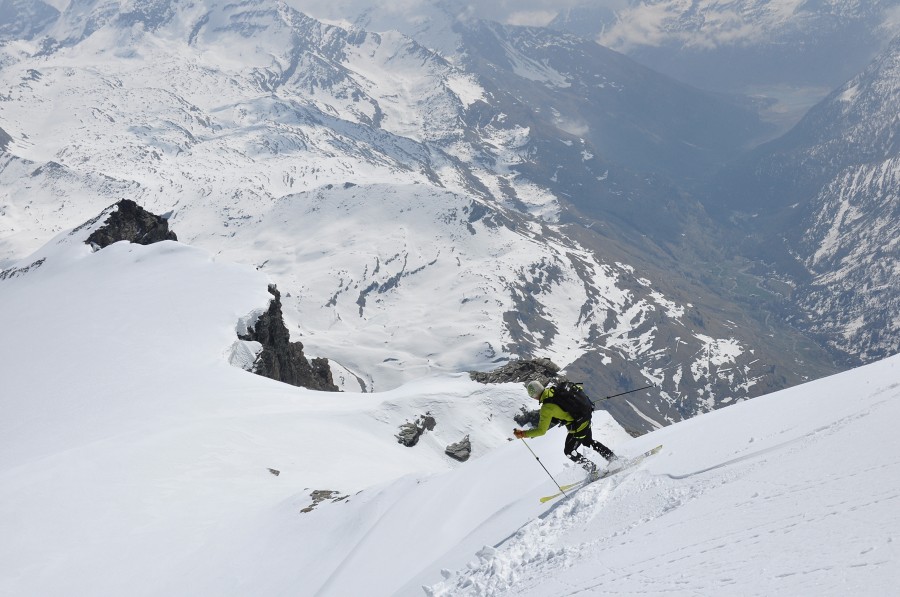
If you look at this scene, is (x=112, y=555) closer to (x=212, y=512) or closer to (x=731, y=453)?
(x=212, y=512)

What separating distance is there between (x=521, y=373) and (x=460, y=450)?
1335cm

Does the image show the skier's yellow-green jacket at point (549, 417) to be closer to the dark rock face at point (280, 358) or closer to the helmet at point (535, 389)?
the helmet at point (535, 389)

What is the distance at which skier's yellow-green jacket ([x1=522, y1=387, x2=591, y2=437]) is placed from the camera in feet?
45.8

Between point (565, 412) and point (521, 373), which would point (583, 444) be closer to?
point (565, 412)

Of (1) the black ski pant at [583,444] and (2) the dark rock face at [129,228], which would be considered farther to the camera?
(2) the dark rock face at [129,228]

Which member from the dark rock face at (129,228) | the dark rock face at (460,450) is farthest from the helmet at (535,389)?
the dark rock face at (129,228)

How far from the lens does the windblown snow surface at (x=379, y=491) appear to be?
806 centimetres

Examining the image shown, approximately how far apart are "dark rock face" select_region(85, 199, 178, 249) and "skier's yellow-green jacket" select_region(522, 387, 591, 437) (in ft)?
304

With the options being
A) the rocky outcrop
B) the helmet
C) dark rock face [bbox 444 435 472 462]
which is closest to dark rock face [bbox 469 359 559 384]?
dark rock face [bbox 444 435 472 462]

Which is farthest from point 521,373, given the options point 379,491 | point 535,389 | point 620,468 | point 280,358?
point 535,389

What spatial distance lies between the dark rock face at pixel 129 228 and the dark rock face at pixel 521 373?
209 ft

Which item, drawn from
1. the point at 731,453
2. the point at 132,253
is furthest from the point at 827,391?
the point at 132,253

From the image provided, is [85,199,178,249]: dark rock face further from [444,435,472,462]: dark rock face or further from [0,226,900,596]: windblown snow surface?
[444,435,472,462]: dark rock face

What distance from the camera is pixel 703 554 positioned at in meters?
8.10
